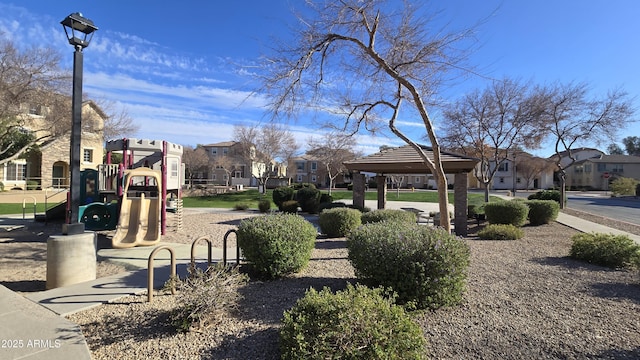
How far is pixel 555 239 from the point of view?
9898mm

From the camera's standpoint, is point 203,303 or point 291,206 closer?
point 203,303

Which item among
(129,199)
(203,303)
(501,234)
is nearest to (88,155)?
(129,199)

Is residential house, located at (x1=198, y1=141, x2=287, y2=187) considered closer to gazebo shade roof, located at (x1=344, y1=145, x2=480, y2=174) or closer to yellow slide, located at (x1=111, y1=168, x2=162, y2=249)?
gazebo shade roof, located at (x1=344, y1=145, x2=480, y2=174)

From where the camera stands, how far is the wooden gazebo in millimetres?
11539

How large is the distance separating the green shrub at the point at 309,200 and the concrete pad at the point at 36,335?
15012mm

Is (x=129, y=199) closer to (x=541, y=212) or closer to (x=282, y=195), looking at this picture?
(x=282, y=195)

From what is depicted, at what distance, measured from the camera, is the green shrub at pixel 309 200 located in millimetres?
18875

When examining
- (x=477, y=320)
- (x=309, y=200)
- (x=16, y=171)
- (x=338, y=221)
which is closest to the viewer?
(x=477, y=320)

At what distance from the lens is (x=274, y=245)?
506 cm

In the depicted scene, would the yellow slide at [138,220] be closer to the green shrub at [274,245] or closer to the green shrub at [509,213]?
the green shrub at [274,245]

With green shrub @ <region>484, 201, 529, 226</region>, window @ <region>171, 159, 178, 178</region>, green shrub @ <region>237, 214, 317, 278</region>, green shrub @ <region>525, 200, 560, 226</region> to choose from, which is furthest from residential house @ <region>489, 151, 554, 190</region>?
green shrub @ <region>237, 214, 317, 278</region>

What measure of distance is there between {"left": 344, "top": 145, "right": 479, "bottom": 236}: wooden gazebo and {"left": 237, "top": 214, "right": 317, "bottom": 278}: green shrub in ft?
25.8

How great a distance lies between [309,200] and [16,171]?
96.7 ft

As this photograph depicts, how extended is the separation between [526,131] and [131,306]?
20.3m
